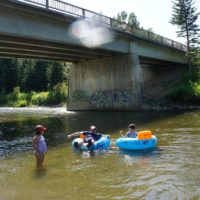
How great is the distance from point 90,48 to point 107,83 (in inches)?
267

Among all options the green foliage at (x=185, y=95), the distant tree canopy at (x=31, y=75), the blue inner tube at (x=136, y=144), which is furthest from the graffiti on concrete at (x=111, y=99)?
the distant tree canopy at (x=31, y=75)

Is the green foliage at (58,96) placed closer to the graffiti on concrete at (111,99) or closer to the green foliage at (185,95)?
the graffiti on concrete at (111,99)

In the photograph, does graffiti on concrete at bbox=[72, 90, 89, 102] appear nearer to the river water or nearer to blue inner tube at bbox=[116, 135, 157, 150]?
the river water

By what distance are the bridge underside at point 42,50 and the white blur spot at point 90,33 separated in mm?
1449

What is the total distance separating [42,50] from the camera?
1252 inches

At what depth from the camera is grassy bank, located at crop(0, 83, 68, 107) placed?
57.6 meters

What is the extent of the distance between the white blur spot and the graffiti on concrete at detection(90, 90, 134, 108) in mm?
6255

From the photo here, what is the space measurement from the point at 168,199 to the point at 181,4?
152ft

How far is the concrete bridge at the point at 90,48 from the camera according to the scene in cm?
2288

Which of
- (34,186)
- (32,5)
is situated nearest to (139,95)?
(32,5)

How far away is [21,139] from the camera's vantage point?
1891 cm

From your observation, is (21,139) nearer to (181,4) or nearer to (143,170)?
(143,170)

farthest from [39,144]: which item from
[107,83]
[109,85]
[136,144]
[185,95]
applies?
[185,95]

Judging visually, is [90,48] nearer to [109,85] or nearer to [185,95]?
[109,85]
